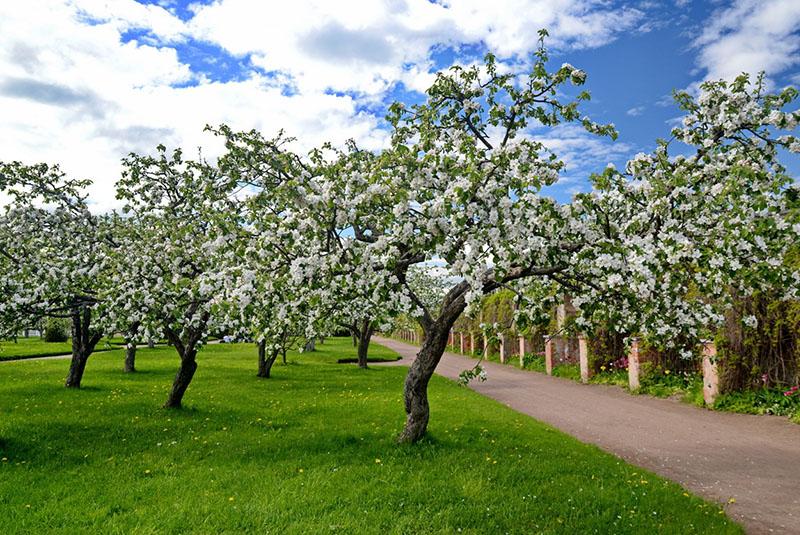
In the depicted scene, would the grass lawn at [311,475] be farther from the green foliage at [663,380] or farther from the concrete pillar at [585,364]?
the concrete pillar at [585,364]

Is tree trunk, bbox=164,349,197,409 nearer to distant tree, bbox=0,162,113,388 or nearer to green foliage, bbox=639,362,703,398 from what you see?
distant tree, bbox=0,162,113,388

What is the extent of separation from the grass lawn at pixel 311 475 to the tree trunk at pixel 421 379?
366 mm

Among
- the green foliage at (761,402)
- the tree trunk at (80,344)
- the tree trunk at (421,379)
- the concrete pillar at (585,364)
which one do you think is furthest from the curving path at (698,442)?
the tree trunk at (80,344)

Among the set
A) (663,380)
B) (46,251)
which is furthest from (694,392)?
(46,251)

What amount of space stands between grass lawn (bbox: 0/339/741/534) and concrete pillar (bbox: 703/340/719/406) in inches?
271

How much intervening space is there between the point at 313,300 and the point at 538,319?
370cm

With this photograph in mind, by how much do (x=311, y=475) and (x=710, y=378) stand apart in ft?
43.8

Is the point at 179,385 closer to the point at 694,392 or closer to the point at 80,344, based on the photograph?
the point at 80,344

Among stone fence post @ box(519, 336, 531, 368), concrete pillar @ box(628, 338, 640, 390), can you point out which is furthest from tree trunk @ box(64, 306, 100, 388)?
stone fence post @ box(519, 336, 531, 368)

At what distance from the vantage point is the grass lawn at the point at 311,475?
6.93m

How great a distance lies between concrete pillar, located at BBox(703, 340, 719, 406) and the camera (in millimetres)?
16156

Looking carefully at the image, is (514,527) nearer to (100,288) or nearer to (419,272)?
(100,288)

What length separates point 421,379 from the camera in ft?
34.1

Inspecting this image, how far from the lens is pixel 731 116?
816 centimetres
